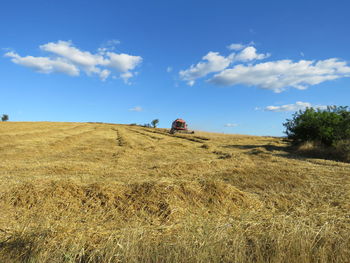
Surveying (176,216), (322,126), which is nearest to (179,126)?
(322,126)

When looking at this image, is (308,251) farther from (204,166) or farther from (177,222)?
(204,166)

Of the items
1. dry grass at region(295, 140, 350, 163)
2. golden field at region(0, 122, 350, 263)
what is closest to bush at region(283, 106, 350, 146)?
dry grass at region(295, 140, 350, 163)

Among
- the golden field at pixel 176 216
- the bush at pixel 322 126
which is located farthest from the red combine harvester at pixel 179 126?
the golden field at pixel 176 216

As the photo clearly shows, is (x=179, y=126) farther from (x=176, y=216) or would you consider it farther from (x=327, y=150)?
(x=176, y=216)

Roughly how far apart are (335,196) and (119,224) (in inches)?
227

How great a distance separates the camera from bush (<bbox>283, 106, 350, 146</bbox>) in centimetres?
1528

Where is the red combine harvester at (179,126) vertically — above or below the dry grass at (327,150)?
above

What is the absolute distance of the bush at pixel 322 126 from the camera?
15.3 metres

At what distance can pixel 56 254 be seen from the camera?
3010 millimetres

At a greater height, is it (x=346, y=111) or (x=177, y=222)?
(x=346, y=111)

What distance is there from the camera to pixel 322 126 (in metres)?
16.0

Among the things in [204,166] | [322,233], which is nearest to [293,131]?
[204,166]

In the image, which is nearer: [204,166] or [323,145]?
[204,166]

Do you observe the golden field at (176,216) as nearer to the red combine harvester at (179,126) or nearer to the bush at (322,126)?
the bush at (322,126)
